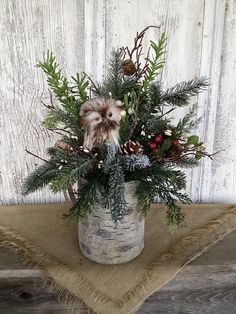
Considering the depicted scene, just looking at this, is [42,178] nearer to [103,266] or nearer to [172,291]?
[103,266]

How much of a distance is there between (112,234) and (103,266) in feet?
0.26

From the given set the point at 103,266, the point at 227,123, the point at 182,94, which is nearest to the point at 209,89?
the point at 227,123

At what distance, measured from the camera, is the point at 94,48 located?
0.95 meters

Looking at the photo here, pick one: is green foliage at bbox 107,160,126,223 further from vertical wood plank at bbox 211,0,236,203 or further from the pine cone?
vertical wood plank at bbox 211,0,236,203

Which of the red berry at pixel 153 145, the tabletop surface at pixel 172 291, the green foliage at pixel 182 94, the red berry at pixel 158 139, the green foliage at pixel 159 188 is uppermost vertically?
the green foliage at pixel 182 94

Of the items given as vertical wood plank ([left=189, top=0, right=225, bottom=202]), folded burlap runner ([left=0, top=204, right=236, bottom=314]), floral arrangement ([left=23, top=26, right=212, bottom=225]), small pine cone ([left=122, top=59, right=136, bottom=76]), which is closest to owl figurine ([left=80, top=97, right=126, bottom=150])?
floral arrangement ([left=23, top=26, right=212, bottom=225])

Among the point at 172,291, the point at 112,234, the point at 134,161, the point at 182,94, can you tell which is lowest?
the point at 172,291

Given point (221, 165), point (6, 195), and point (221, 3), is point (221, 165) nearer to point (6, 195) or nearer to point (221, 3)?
point (221, 3)

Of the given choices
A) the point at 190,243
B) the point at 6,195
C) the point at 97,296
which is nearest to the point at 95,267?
the point at 97,296

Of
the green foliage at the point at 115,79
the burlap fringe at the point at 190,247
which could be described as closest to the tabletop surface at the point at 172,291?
the burlap fringe at the point at 190,247

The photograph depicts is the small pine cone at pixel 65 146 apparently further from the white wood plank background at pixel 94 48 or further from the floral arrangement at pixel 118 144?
the white wood plank background at pixel 94 48

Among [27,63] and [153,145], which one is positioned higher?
[27,63]

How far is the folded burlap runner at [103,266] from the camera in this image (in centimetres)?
76

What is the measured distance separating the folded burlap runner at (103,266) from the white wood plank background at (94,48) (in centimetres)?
17
